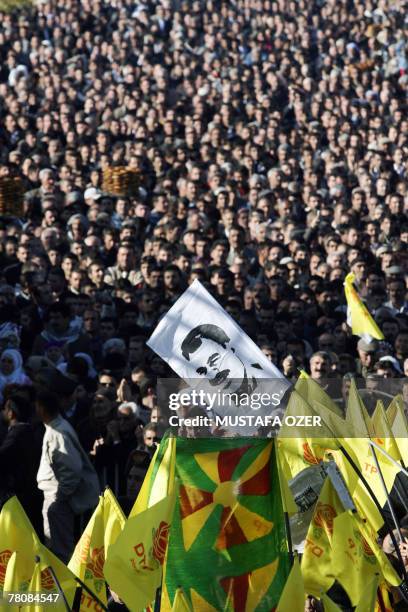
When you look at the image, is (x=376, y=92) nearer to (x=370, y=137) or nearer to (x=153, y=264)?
(x=370, y=137)

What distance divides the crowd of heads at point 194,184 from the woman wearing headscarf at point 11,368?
1 centimetres

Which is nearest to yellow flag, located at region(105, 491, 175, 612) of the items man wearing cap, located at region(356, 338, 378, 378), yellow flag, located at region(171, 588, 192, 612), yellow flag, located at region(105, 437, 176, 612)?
yellow flag, located at region(105, 437, 176, 612)

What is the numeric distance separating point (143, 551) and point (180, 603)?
28 cm

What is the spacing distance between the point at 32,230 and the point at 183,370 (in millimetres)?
8620

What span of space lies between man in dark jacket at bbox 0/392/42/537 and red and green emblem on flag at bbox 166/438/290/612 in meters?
2.86

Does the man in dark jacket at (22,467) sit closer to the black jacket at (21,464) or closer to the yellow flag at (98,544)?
the black jacket at (21,464)

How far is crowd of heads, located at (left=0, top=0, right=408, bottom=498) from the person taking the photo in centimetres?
1223

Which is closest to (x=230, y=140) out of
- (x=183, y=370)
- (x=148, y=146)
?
(x=148, y=146)

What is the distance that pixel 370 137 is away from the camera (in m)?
20.1

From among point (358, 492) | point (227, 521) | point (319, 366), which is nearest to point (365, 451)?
point (358, 492)

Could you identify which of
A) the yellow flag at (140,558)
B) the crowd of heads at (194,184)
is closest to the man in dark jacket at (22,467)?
the crowd of heads at (194,184)

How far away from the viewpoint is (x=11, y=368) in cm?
1134

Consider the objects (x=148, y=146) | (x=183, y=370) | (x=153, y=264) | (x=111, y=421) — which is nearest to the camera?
(x=183, y=370)

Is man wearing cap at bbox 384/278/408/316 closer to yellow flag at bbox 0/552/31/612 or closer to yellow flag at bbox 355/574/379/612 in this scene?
yellow flag at bbox 355/574/379/612
